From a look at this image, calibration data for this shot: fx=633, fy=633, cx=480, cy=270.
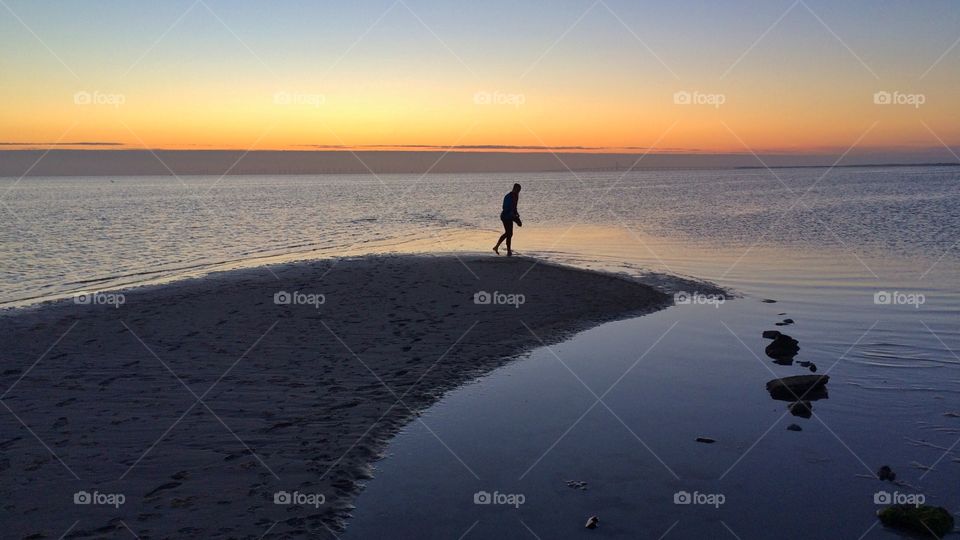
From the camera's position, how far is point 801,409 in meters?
9.41

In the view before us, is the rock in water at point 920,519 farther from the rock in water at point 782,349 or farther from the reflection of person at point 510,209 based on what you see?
the reflection of person at point 510,209

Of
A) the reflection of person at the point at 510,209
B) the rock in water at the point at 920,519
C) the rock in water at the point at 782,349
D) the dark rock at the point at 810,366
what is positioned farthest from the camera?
the reflection of person at the point at 510,209

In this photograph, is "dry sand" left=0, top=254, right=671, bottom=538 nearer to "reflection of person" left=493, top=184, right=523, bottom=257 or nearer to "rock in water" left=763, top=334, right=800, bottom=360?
"rock in water" left=763, top=334, right=800, bottom=360

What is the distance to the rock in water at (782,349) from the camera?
1215 centimetres

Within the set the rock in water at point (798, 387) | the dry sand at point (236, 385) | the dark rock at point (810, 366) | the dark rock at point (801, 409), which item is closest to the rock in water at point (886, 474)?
the dark rock at point (801, 409)

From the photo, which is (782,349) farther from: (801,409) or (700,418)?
(700,418)

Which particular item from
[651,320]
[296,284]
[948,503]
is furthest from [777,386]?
[296,284]

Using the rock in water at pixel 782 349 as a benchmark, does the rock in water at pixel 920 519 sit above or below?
below

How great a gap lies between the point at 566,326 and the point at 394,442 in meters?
7.39

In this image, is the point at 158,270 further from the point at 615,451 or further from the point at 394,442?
the point at 615,451

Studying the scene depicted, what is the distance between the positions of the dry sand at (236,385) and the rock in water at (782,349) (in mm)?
4297

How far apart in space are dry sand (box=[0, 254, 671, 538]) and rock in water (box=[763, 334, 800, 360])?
14.1 ft

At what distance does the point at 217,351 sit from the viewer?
12.3m

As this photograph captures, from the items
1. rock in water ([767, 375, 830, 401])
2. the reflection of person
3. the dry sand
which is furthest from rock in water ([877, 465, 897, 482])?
the reflection of person
